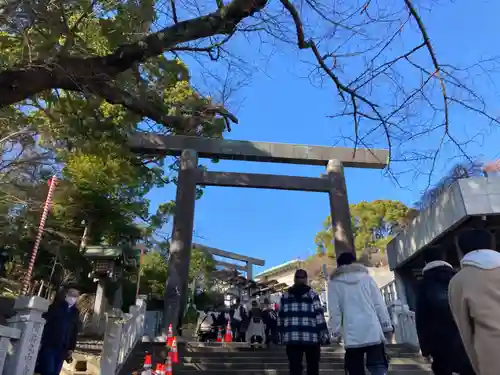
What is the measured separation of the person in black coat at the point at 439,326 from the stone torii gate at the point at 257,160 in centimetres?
767

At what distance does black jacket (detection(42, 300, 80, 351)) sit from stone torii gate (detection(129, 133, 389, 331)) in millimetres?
5812

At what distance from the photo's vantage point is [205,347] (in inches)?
301

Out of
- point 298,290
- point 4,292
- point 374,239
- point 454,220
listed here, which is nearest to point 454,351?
point 298,290

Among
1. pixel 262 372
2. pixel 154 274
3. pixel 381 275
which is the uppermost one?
pixel 381 275

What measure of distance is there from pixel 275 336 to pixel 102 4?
7.51 meters

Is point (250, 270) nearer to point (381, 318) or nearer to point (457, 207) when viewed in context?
point (457, 207)

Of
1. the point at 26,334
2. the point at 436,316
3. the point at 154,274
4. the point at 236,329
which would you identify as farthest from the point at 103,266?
the point at 436,316

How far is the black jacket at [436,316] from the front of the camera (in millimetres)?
2994

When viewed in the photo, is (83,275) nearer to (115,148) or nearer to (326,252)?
(115,148)

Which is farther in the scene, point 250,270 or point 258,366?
point 250,270

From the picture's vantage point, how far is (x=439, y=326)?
3.05 meters

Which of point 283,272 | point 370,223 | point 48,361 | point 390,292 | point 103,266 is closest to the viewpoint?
point 48,361

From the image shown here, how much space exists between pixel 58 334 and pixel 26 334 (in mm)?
487

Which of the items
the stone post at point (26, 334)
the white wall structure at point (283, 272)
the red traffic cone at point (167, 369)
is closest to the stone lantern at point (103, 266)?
the red traffic cone at point (167, 369)
